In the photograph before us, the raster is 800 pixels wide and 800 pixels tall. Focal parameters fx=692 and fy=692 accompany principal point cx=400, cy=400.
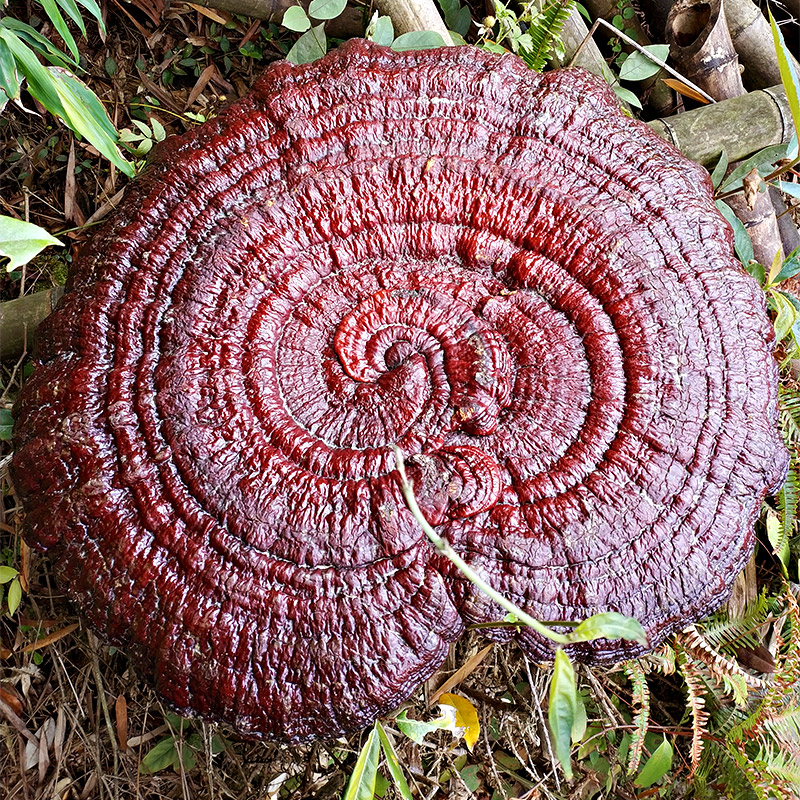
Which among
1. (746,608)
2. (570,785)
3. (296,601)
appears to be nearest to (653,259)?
(296,601)

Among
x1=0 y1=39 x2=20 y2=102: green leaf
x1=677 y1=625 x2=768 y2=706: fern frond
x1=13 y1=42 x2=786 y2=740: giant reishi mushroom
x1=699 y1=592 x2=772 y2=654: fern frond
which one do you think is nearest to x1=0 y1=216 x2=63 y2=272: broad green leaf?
x1=13 y1=42 x2=786 y2=740: giant reishi mushroom

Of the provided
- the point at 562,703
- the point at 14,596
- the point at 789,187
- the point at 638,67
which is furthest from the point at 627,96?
the point at 14,596

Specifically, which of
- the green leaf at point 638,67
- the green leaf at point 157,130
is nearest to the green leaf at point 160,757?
the green leaf at point 157,130

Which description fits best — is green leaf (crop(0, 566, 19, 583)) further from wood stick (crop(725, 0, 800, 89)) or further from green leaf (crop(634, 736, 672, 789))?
wood stick (crop(725, 0, 800, 89))

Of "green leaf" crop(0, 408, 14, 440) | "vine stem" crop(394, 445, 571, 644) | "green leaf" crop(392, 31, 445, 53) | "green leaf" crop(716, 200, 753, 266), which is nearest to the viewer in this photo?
"vine stem" crop(394, 445, 571, 644)

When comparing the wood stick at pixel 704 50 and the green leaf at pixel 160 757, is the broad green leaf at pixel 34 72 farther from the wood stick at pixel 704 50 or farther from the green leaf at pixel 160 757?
the wood stick at pixel 704 50
